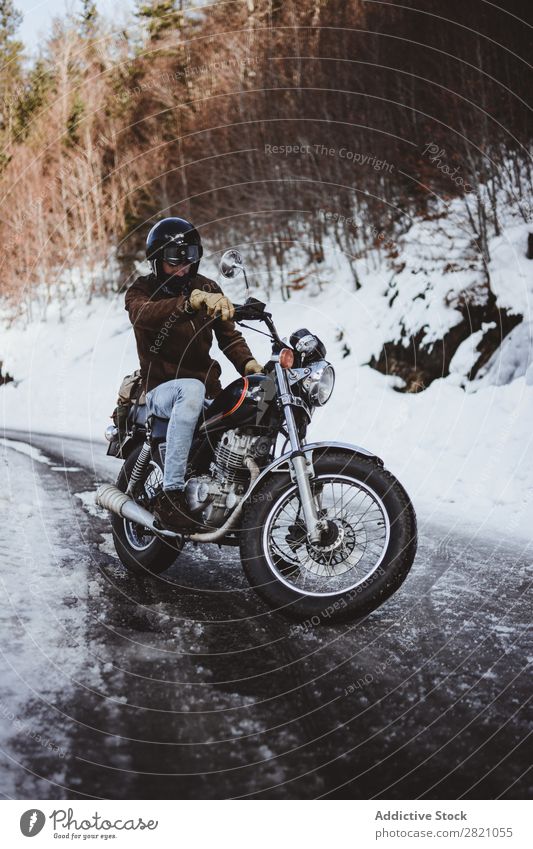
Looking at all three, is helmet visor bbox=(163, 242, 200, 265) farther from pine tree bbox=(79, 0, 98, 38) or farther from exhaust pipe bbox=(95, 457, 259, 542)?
pine tree bbox=(79, 0, 98, 38)

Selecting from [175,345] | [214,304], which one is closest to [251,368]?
[175,345]

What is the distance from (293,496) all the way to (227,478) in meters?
0.41

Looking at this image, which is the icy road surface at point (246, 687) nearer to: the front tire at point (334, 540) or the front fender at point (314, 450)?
the front tire at point (334, 540)

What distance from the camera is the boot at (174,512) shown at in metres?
3.61

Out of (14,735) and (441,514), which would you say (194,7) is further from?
(14,735)

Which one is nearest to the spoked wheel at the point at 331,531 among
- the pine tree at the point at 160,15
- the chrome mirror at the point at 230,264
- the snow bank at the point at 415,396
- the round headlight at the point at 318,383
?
the round headlight at the point at 318,383

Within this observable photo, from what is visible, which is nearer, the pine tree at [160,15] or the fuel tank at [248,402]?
the fuel tank at [248,402]

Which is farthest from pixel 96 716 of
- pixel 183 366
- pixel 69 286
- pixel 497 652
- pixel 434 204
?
pixel 69 286

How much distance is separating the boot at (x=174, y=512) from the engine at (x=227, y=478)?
0.17 feet

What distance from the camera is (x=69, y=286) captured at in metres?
15.6

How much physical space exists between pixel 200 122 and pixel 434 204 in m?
4.71

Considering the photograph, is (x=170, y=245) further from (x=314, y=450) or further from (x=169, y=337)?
(x=314, y=450)

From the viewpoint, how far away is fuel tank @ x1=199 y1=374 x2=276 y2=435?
11.3 ft

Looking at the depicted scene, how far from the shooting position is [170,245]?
3.83m
